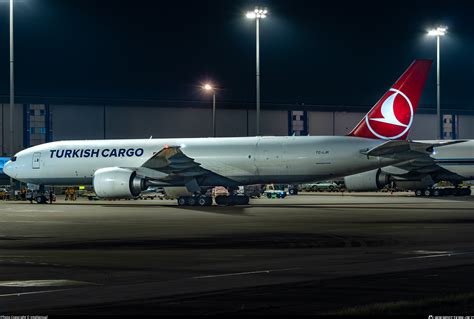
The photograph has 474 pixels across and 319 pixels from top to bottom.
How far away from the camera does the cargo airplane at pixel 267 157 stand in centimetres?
4566

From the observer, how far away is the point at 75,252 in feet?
67.1

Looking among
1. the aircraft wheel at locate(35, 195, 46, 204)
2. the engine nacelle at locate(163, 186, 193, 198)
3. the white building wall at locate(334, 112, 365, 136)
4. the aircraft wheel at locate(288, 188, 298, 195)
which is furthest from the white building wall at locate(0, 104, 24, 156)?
the engine nacelle at locate(163, 186, 193, 198)

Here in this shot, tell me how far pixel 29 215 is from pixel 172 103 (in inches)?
2473

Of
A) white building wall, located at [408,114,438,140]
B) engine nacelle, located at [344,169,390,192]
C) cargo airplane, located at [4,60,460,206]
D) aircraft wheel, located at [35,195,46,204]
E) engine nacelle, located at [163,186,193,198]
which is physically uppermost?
white building wall, located at [408,114,438,140]

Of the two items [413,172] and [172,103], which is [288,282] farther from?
[172,103]

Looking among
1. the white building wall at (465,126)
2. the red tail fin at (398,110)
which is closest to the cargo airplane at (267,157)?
the red tail fin at (398,110)

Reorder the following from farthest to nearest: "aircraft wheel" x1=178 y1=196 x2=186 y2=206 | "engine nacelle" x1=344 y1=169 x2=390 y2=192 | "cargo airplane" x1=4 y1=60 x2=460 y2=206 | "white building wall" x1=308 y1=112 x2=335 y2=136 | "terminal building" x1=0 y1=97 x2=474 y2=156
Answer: "white building wall" x1=308 y1=112 x2=335 y2=136 → "terminal building" x1=0 y1=97 x2=474 y2=156 → "engine nacelle" x1=344 y1=169 x2=390 y2=192 → "aircraft wheel" x1=178 y1=196 x2=186 y2=206 → "cargo airplane" x1=4 y1=60 x2=460 y2=206

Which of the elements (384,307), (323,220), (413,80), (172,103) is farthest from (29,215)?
(172,103)

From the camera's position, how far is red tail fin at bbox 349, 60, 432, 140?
46562 millimetres

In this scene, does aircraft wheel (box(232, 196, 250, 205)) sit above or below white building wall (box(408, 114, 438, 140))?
below

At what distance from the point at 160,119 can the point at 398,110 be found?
55.6m

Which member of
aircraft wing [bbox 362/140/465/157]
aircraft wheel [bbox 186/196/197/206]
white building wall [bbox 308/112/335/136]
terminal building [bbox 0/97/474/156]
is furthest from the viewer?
white building wall [bbox 308/112/335/136]

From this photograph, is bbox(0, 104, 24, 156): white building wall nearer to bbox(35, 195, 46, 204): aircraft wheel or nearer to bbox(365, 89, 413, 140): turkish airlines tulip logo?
bbox(35, 195, 46, 204): aircraft wheel

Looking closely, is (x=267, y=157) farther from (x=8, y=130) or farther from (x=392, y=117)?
(x=8, y=130)
